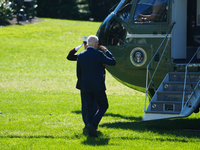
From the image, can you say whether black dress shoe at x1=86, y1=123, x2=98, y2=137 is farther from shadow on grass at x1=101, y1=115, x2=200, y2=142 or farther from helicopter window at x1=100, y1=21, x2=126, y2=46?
helicopter window at x1=100, y1=21, x2=126, y2=46

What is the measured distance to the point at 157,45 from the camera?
26.5 feet

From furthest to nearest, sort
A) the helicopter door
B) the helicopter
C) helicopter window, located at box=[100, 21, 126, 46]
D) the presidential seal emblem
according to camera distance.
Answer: helicopter window, located at box=[100, 21, 126, 46] → the presidential seal emblem → the helicopter door → the helicopter

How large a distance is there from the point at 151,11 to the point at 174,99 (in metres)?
2.20

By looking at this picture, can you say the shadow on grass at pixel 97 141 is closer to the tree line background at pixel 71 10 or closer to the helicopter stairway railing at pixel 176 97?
the helicopter stairway railing at pixel 176 97

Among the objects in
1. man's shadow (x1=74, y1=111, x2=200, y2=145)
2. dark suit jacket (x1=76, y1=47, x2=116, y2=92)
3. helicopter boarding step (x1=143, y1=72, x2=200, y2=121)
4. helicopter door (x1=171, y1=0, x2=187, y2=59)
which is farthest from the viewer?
helicopter door (x1=171, y1=0, x2=187, y2=59)

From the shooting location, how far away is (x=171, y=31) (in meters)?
7.91

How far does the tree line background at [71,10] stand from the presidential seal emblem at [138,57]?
47.4m

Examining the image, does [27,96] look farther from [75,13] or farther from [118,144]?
[75,13]

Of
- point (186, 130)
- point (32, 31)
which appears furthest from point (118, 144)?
point (32, 31)

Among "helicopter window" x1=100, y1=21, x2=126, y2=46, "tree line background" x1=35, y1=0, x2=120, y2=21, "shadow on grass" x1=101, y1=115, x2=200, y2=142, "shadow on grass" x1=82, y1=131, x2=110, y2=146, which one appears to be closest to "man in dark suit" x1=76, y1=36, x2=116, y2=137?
"shadow on grass" x1=82, y1=131, x2=110, y2=146

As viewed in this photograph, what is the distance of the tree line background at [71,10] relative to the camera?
55812 mm

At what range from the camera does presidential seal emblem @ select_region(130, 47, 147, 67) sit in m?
8.21

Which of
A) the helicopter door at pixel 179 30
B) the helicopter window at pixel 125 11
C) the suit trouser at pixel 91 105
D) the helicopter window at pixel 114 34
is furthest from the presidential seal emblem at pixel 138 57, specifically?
the suit trouser at pixel 91 105

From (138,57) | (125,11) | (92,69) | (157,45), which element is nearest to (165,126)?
(138,57)
